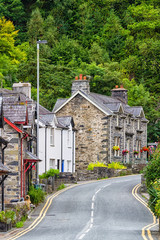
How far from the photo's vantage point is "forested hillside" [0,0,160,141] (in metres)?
83.4

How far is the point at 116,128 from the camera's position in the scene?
66000mm

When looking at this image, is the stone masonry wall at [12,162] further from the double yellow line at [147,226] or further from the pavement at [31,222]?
the double yellow line at [147,226]

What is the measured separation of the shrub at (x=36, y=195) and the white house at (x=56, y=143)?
13.8 m

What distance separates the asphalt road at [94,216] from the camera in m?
24.9

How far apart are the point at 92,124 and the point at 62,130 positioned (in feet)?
26.8

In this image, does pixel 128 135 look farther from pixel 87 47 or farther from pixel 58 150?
pixel 87 47

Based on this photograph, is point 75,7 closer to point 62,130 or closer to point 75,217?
point 62,130

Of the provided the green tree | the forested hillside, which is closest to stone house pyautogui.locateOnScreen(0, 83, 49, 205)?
the green tree

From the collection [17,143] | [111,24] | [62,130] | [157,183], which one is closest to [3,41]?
[62,130]

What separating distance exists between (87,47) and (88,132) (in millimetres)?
58221

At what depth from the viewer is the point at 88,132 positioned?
64.6 meters

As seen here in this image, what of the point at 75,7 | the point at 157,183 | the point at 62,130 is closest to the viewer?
the point at 157,183

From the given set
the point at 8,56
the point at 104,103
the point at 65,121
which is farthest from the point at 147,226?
the point at 8,56

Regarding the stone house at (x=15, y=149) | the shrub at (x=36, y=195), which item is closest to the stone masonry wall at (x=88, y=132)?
the shrub at (x=36, y=195)
